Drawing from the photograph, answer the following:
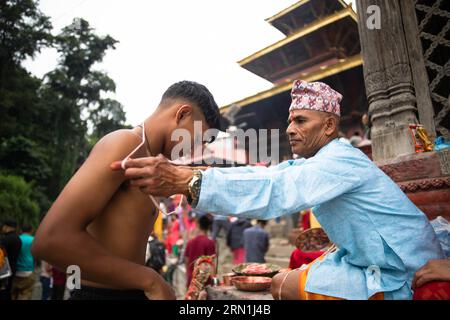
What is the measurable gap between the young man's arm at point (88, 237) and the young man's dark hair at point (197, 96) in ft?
1.84

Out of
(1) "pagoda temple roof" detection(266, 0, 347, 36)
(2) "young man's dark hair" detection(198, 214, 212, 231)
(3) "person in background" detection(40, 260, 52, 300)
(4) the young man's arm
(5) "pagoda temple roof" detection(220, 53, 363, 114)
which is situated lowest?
(3) "person in background" detection(40, 260, 52, 300)

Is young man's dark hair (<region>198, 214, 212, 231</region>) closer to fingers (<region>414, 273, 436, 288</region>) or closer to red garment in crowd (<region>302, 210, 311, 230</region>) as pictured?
red garment in crowd (<region>302, 210, 311, 230</region>)

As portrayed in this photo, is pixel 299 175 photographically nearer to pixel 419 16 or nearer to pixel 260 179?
pixel 260 179

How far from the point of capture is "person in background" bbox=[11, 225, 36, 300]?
6453 mm

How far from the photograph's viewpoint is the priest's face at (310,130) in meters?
1.86

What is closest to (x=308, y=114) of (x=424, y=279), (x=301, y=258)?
(x=424, y=279)

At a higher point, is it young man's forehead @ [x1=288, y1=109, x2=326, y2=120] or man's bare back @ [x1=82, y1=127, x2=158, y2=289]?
young man's forehead @ [x1=288, y1=109, x2=326, y2=120]

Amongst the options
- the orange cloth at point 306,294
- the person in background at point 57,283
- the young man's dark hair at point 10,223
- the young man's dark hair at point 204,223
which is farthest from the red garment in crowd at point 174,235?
the orange cloth at point 306,294

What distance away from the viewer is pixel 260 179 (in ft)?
4.59

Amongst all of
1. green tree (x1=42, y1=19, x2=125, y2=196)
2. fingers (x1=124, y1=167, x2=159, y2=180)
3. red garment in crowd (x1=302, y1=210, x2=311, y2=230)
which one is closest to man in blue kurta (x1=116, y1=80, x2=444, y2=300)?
fingers (x1=124, y1=167, x2=159, y2=180)

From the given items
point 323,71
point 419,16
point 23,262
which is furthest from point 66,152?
point 419,16

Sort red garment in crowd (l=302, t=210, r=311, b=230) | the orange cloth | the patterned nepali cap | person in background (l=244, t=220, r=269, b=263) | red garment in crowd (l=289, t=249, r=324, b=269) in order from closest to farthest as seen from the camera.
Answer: the orange cloth
the patterned nepali cap
red garment in crowd (l=289, t=249, r=324, b=269)
person in background (l=244, t=220, r=269, b=263)
red garment in crowd (l=302, t=210, r=311, b=230)
